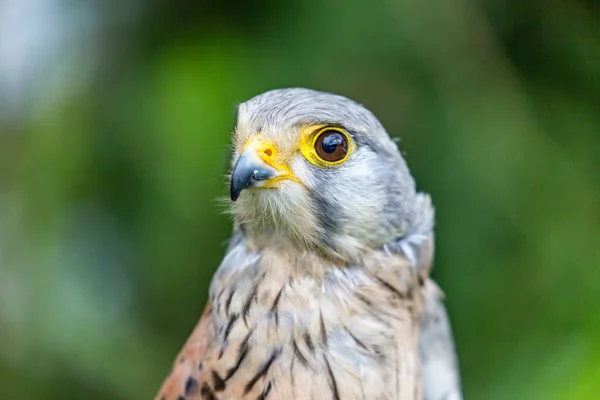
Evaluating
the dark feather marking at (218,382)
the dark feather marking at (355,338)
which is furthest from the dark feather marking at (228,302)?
the dark feather marking at (355,338)

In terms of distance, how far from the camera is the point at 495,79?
203 centimetres

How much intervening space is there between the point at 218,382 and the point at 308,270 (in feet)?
0.84

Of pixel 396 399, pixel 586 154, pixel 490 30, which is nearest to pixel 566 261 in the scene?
pixel 586 154

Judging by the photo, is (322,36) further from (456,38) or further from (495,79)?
(495,79)

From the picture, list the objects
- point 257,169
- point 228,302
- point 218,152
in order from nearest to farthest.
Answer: point 257,169 < point 228,302 < point 218,152

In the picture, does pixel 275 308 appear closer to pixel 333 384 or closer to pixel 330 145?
pixel 333 384

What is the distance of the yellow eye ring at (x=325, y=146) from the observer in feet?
3.66

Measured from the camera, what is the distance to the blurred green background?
1.95 metres

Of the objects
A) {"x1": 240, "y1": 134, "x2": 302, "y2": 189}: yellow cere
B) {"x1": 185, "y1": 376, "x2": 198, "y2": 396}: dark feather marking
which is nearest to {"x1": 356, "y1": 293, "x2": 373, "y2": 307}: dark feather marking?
{"x1": 240, "y1": 134, "x2": 302, "y2": 189}: yellow cere

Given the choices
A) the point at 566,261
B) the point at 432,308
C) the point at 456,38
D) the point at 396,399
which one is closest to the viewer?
the point at 396,399

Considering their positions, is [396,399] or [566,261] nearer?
[396,399]

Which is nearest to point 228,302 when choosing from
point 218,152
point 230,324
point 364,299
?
point 230,324

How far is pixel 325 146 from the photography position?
1127mm

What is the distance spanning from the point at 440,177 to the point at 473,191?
110 millimetres
